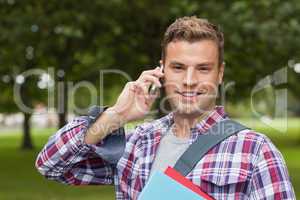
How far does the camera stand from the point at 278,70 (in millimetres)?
18953

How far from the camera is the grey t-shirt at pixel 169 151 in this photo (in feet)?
7.21

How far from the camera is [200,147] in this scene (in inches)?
84.2

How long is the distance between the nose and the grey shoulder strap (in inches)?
7.0

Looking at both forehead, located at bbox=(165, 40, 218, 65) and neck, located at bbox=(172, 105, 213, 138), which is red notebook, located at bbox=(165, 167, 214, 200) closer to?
neck, located at bbox=(172, 105, 213, 138)

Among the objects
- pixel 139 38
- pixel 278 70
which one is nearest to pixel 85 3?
pixel 139 38

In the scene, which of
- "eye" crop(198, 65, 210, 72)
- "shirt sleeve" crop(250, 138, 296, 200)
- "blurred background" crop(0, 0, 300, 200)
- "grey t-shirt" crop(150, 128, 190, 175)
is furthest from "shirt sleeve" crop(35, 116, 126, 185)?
"blurred background" crop(0, 0, 300, 200)

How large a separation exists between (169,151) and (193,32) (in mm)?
409

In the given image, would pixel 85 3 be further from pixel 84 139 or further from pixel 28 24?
pixel 84 139

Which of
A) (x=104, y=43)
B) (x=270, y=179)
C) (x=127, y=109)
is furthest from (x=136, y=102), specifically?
(x=104, y=43)

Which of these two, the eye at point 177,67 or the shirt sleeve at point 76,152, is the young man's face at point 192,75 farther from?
the shirt sleeve at point 76,152

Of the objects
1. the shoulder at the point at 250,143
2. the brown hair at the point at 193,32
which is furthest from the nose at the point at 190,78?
the shoulder at the point at 250,143

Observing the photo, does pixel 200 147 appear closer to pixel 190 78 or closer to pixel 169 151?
pixel 169 151

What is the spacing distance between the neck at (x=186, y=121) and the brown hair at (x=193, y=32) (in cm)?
20

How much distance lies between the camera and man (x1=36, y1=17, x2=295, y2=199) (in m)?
2.08
